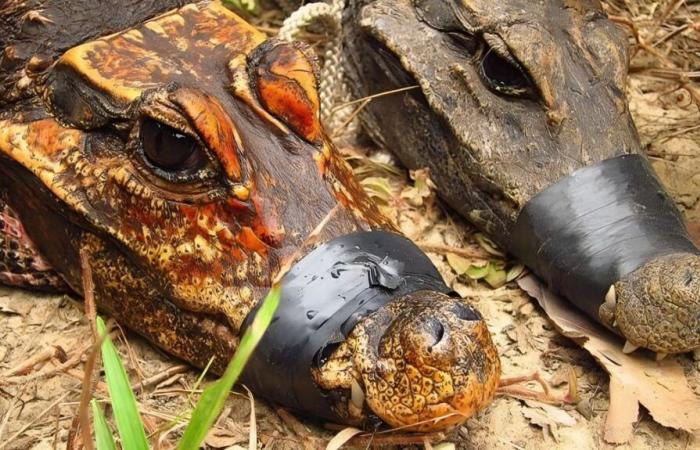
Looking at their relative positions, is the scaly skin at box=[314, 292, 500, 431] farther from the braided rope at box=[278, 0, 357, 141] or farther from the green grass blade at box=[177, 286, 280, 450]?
→ the braided rope at box=[278, 0, 357, 141]

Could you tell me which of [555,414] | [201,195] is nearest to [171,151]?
[201,195]

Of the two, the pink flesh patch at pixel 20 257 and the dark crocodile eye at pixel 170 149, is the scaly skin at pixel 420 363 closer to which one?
the dark crocodile eye at pixel 170 149

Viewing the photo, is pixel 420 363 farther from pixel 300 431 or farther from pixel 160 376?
pixel 160 376

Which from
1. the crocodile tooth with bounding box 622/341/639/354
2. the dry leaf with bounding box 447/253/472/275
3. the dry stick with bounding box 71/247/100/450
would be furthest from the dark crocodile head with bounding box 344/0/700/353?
the dry stick with bounding box 71/247/100/450

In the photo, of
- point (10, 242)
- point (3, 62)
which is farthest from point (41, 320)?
point (3, 62)

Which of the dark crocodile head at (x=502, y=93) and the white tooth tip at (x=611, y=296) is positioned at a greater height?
the dark crocodile head at (x=502, y=93)

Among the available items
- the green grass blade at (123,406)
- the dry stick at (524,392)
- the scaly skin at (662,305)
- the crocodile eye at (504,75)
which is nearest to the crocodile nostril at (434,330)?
Result: the dry stick at (524,392)
